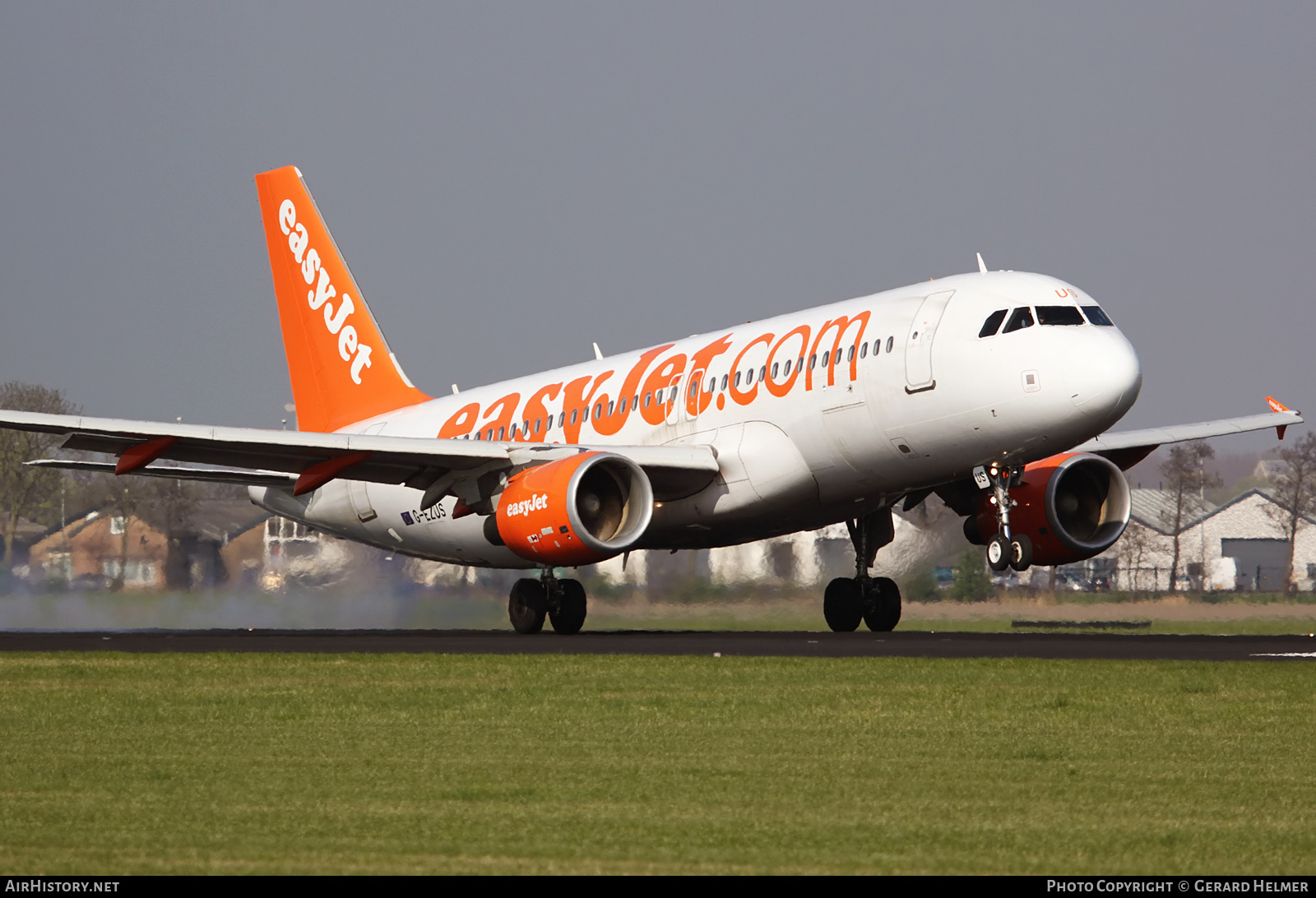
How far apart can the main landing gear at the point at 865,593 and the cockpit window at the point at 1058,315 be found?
660 centimetres

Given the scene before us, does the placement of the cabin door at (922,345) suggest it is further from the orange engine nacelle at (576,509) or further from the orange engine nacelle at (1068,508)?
the orange engine nacelle at (576,509)

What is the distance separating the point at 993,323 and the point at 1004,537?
3073 mm

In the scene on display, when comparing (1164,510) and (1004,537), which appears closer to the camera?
(1004,537)

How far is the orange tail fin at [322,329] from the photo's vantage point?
3597 cm

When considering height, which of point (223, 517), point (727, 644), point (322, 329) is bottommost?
point (727, 644)

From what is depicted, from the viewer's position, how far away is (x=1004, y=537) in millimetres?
24891

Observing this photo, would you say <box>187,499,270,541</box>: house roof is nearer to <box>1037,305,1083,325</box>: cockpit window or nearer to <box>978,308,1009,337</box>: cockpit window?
<box>978,308,1009,337</box>: cockpit window

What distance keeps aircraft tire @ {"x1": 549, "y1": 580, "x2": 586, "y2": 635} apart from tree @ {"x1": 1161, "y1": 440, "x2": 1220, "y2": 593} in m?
28.7

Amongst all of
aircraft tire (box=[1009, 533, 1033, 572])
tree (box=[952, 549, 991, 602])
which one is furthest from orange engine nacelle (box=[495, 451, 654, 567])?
tree (box=[952, 549, 991, 602])

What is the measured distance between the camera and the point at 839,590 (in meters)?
30.2

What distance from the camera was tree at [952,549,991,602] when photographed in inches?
1280

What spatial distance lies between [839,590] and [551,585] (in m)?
5.08

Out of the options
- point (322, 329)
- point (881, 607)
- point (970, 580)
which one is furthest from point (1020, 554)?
point (322, 329)

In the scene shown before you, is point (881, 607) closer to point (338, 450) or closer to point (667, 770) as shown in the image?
point (338, 450)
